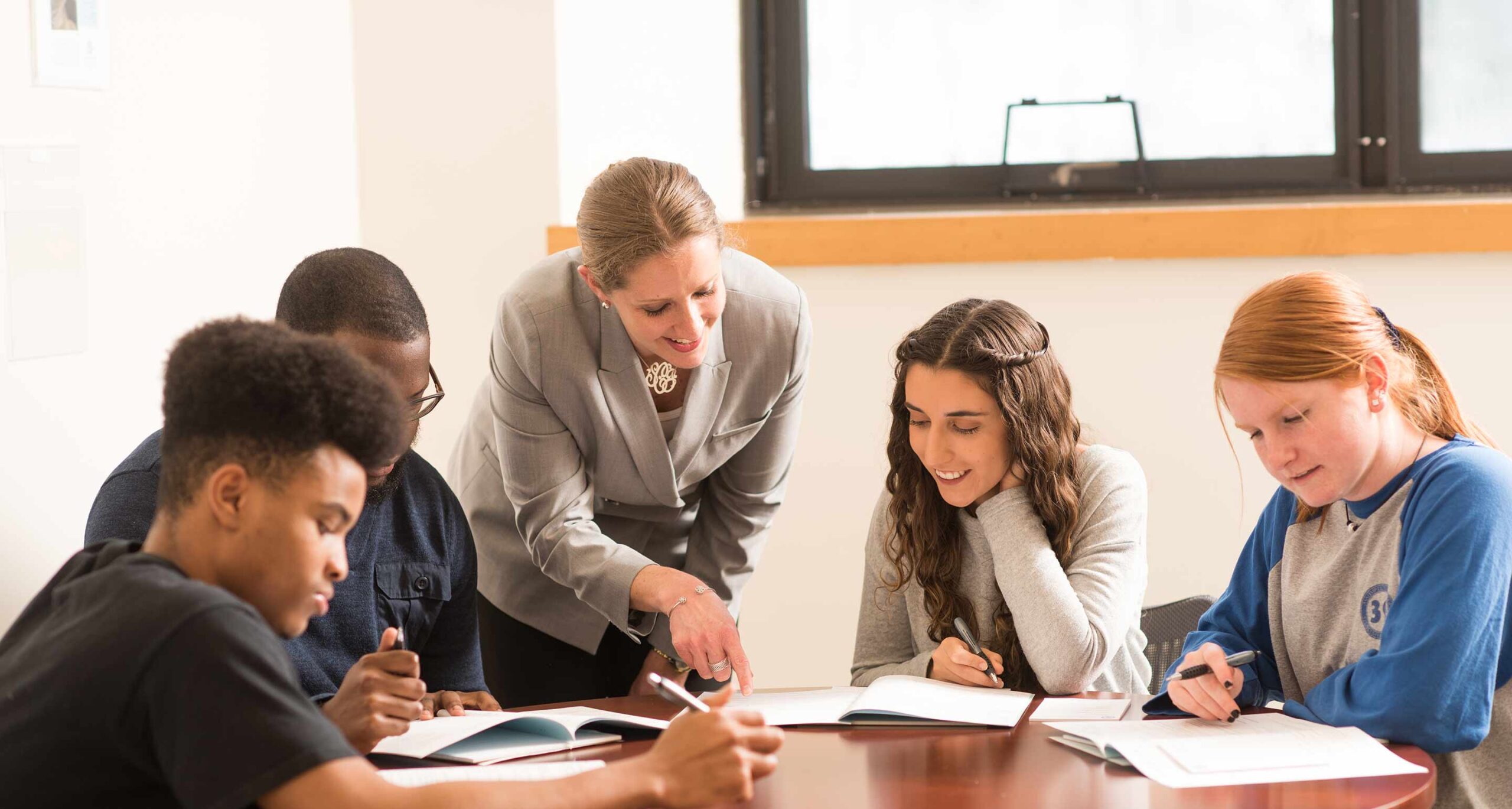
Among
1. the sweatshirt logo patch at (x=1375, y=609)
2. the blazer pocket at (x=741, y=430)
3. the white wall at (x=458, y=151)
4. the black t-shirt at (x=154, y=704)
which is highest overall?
the white wall at (x=458, y=151)

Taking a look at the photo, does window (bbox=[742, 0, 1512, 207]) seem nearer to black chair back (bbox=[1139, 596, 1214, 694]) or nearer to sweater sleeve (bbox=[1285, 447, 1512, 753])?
black chair back (bbox=[1139, 596, 1214, 694])

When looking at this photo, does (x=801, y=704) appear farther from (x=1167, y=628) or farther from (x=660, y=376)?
(x=1167, y=628)

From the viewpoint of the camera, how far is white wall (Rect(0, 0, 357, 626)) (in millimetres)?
1746

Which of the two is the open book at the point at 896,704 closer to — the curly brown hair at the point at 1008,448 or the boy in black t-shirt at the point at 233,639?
the curly brown hair at the point at 1008,448

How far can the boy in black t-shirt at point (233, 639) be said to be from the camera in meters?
0.96

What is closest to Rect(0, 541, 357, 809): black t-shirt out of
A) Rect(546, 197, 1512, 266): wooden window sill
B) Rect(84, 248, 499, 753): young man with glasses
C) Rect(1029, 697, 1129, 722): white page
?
Rect(84, 248, 499, 753): young man with glasses

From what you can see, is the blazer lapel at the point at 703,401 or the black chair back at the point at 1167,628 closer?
the blazer lapel at the point at 703,401

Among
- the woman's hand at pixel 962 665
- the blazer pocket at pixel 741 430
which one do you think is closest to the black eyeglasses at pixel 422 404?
the blazer pocket at pixel 741 430

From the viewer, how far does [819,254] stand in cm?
297

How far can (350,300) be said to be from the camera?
1653 millimetres

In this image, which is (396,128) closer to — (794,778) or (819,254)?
(819,254)

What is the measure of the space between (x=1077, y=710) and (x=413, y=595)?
846 millimetres

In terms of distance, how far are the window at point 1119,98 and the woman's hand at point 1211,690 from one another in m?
1.71

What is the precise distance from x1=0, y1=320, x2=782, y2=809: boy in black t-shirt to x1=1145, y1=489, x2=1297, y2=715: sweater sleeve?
0.80 metres
